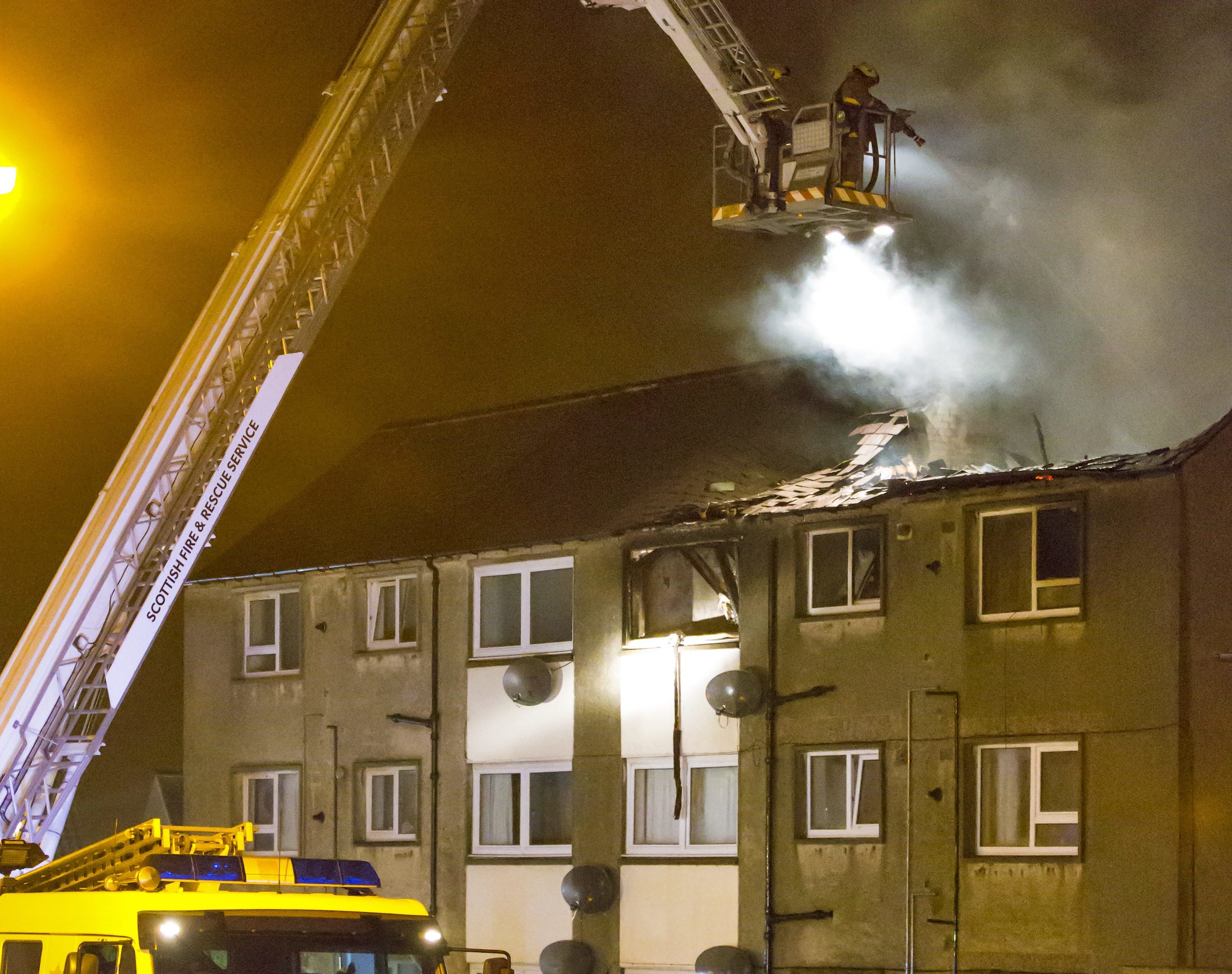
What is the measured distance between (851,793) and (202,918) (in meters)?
12.8

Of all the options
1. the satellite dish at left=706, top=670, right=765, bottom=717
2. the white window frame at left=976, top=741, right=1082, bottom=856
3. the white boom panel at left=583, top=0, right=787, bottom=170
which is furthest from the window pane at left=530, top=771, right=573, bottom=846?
the white boom panel at left=583, top=0, right=787, bottom=170

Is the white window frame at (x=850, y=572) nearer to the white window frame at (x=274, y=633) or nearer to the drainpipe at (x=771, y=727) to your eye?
the drainpipe at (x=771, y=727)

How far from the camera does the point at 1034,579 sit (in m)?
21.1

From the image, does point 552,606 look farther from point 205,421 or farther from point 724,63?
point 724,63

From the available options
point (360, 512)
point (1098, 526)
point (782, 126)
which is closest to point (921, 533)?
point (1098, 526)

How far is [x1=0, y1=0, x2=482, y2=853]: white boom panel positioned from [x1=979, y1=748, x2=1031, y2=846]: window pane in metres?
9.62

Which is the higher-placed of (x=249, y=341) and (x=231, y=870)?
(x=249, y=341)

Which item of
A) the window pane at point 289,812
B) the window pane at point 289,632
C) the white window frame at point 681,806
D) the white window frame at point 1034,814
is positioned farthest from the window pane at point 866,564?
A: the window pane at point 289,812

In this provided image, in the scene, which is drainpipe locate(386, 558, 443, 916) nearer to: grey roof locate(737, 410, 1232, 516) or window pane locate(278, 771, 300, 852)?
window pane locate(278, 771, 300, 852)

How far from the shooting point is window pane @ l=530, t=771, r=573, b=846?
25375 mm

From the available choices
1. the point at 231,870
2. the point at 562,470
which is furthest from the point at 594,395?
the point at 231,870

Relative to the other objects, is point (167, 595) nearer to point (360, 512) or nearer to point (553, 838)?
point (553, 838)

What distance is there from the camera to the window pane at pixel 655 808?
24078mm

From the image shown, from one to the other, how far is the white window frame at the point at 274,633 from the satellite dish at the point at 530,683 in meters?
4.77
